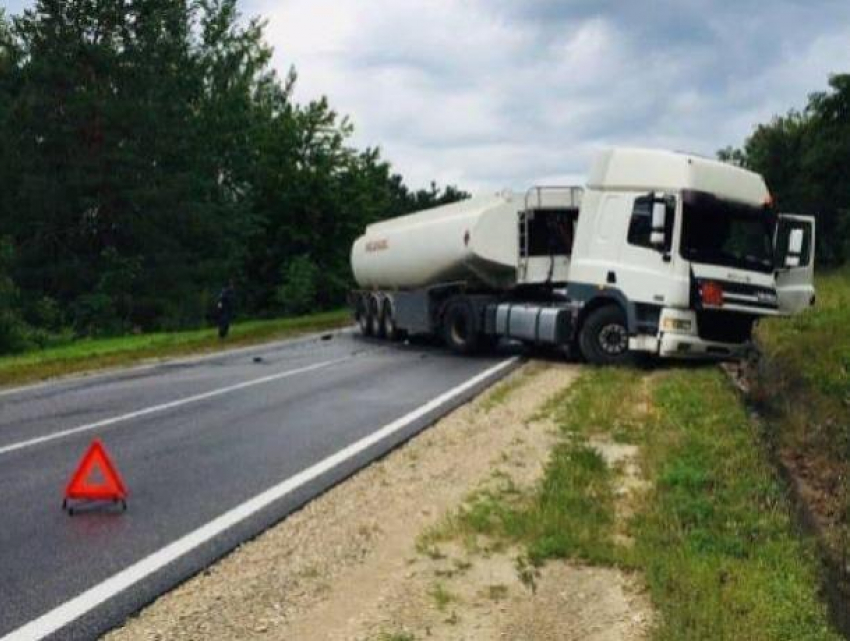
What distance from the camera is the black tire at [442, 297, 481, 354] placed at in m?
20.3

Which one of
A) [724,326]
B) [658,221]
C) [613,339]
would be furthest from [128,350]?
[724,326]

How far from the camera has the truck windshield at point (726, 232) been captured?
15406 millimetres

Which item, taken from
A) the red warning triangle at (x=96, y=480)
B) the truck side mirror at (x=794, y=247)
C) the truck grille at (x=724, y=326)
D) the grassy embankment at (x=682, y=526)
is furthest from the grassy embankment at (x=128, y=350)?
the truck side mirror at (x=794, y=247)

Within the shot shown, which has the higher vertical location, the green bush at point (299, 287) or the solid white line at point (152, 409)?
the green bush at point (299, 287)

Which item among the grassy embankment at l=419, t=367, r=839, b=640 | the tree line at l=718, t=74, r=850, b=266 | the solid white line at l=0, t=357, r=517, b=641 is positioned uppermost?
the tree line at l=718, t=74, r=850, b=266

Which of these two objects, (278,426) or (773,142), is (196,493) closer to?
(278,426)

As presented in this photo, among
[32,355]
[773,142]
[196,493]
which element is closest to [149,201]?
[32,355]

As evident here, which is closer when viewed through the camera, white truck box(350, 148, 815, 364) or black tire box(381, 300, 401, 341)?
white truck box(350, 148, 815, 364)

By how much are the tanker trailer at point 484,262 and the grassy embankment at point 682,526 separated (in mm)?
8968

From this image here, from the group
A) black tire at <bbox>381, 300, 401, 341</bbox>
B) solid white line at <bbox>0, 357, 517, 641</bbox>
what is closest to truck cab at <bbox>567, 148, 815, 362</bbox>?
solid white line at <bbox>0, 357, 517, 641</bbox>

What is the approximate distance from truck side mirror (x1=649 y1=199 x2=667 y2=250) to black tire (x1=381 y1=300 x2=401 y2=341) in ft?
33.7

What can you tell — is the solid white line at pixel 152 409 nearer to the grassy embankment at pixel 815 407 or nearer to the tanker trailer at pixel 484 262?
the tanker trailer at pixel 484 262

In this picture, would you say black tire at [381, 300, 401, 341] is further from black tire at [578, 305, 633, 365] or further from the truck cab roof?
the truck cab roof

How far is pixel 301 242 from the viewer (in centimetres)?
4538
